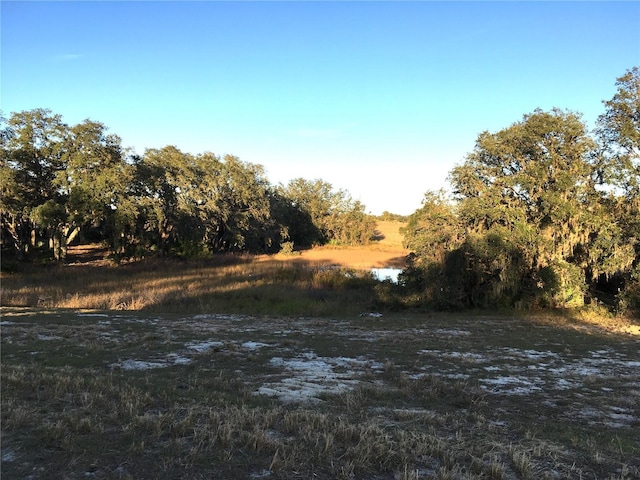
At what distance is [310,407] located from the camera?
4.82m

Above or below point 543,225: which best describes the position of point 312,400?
below

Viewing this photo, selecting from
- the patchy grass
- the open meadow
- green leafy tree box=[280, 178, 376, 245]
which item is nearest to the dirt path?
green leafy tree box=[280, 178, 376, 245]

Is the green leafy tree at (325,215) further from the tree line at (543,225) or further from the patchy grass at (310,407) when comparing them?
the patchy grass at (310,407)

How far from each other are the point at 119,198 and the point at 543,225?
984 inches

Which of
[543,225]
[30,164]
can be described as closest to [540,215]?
[543,225]

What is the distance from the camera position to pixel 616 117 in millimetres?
17000

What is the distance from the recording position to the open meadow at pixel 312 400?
3252 millimetres

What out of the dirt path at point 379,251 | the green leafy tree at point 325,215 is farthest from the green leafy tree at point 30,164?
the green leafy tree at point 325,215

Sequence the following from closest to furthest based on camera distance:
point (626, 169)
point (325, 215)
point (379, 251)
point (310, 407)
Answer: point (310, 407)
point (626, 169)
point (379, 251)
point (325, 215)

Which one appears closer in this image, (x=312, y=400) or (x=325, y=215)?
(x=312, y=400)

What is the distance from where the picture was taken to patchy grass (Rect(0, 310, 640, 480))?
324cm

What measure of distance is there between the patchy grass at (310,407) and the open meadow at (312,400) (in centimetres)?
2

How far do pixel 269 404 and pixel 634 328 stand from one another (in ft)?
41.7

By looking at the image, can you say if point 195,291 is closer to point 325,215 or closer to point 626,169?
point 626,169
